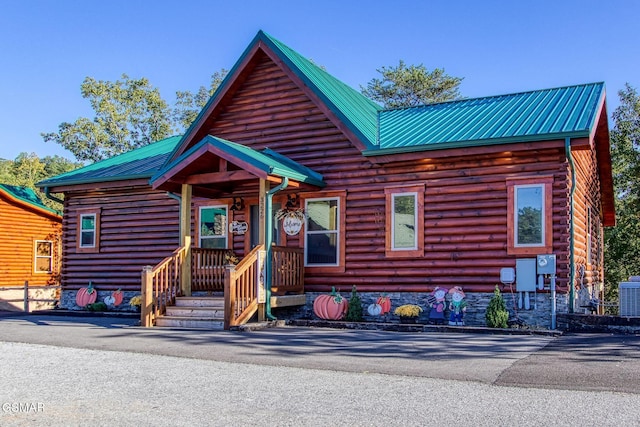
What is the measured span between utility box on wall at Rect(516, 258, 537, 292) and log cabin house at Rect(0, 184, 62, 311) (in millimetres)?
20694

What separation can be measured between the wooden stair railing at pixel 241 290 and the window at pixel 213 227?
365 cm

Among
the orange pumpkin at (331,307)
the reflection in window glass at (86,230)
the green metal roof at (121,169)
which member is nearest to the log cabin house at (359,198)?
the green metal roof at (121,169)

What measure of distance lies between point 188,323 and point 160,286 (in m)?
1.41

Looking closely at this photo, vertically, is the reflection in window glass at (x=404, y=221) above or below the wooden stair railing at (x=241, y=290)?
above

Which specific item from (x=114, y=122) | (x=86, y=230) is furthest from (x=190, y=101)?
(x=86, y=230)

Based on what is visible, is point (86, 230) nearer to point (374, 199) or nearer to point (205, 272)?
point (205, 272)

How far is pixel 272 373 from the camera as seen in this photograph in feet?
29.2

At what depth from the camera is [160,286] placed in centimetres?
1559

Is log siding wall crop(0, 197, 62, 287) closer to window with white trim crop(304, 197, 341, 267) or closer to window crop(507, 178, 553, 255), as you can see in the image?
window with white trim crop(304, 197, 341, 267)

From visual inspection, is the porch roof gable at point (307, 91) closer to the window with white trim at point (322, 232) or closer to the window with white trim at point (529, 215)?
the window with white trim at point (322, 232)

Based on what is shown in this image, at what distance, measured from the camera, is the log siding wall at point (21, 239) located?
28.7 m

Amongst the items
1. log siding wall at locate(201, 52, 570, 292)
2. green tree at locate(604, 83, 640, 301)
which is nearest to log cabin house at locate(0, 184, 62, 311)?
log siding wall at locate(201, 52, 570, 292)

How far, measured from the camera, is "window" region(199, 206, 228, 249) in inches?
722

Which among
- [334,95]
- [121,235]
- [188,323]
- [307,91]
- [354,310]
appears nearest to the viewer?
[188,323]
